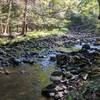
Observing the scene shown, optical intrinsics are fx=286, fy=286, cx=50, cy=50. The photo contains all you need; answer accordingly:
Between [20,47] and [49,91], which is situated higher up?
[49,91]

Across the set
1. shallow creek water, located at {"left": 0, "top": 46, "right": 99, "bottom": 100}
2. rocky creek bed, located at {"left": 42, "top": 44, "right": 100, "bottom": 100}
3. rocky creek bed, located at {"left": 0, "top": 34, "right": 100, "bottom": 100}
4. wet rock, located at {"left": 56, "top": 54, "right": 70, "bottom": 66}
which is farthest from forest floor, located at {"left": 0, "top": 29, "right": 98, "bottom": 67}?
rocky creek bed, located at {"left": 42, "top": 44, "right": 100, "bottom": 100}

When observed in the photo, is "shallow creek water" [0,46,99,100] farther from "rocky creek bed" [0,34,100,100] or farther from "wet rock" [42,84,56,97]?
"wet rock" [42,84,56,97]

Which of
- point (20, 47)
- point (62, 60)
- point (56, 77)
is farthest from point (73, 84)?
point (20, 47)

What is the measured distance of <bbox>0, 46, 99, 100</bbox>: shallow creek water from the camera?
27.0 feet

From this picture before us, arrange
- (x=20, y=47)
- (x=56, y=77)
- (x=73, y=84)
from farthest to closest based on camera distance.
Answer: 1. (x=20, y=47)
2. (x=56, y=77)
3. (x=73, y=84)

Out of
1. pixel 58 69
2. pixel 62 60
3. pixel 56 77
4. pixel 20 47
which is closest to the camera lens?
pixel 56 77

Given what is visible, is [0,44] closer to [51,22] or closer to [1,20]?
[1,20]

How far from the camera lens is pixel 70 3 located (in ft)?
121

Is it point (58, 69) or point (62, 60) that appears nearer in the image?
point (58, 69)

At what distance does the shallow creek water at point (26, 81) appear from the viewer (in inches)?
324

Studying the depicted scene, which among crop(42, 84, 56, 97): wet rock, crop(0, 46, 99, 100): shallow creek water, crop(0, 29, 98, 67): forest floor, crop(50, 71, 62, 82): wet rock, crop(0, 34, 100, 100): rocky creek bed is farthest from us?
crop(0, 29, 98, 67): forest floor

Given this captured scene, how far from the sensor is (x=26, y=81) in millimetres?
9852

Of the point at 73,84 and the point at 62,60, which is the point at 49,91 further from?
the point at 62,60

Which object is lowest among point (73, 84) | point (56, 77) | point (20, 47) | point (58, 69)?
point (20, 47)
